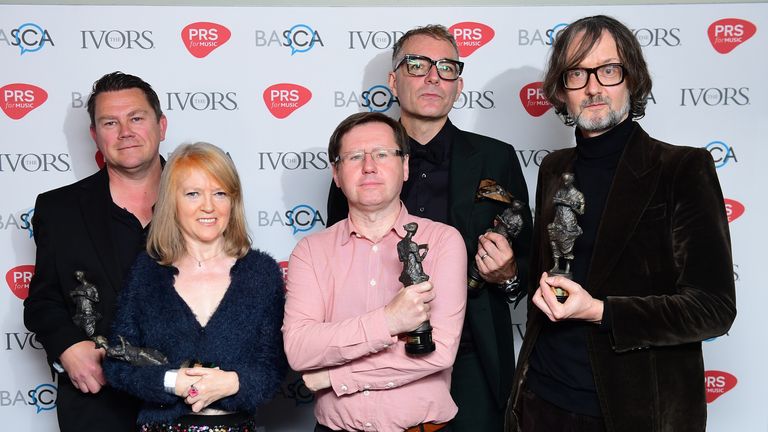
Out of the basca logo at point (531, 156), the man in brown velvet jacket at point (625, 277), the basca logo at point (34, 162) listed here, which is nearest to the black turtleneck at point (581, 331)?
the man in brown velvet jacket at point (625, 277)

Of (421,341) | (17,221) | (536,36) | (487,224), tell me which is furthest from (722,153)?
(17,221)

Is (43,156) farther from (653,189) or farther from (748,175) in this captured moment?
(748,175)

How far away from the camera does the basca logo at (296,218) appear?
12.6ft

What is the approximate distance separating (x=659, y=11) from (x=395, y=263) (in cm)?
239

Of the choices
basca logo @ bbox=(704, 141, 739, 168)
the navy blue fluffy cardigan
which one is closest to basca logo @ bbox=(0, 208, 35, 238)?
the navy blue fluffy cardigan

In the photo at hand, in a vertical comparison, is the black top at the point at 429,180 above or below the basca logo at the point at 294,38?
below

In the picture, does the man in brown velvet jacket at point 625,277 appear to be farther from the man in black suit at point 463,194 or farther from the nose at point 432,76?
the nose at point 432,76

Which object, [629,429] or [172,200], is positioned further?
[172,200]

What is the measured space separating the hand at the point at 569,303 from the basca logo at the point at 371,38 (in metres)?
2.12

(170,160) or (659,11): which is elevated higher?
(659,11)


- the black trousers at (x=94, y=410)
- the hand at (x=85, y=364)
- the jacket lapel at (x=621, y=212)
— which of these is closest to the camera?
the jacket lapel at (x=621, y=212)

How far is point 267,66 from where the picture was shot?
3799 mm

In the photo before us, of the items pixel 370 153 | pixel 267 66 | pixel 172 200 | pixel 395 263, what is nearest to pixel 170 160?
pixel 172 200

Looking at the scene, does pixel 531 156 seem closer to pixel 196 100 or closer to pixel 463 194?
pixel 463 194
